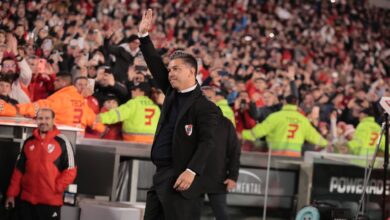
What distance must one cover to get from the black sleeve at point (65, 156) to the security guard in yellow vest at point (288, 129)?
146 inches

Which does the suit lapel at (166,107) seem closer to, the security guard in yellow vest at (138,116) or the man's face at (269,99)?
the security guard in yellow vest at (138,116)

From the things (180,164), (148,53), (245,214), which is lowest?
(245,214)

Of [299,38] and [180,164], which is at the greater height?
[299,38]

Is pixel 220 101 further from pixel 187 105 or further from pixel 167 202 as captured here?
pixel 167 202

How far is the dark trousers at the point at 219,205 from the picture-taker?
9883 mm

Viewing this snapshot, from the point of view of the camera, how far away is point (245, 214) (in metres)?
11.7

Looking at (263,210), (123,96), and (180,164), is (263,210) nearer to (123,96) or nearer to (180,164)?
(123,96)

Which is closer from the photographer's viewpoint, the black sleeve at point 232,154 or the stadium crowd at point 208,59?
the black sleeve at point 232,154

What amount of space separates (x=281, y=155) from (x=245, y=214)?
0.96m

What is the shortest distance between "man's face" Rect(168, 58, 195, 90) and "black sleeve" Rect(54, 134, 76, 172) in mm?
2697

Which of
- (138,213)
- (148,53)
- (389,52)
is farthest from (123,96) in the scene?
(389,52)

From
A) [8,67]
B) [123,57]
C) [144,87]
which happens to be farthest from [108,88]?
[8,67]

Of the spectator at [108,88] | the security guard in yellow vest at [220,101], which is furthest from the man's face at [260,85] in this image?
the spectator at [108,88]

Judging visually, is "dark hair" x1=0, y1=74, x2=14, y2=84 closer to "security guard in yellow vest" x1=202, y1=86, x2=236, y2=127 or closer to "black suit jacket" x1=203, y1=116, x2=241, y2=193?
"black suit jacket" x1=203, y1=116, x2=241, y2=193
